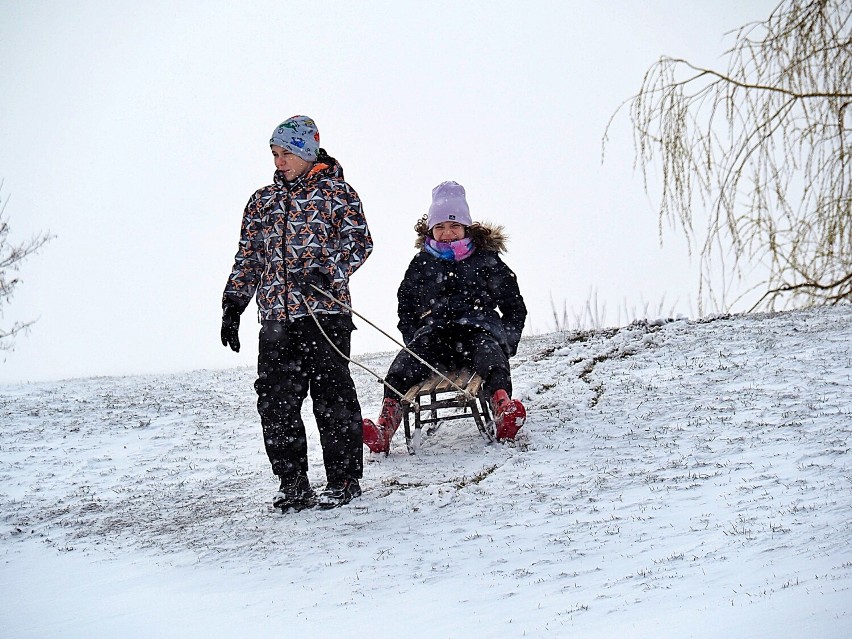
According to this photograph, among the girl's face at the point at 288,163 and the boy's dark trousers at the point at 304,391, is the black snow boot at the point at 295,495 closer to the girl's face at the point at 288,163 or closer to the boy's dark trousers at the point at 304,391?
the boy's dark trousers at the point at 304,391

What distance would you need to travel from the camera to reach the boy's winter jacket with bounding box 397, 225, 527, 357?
5586 millimetres

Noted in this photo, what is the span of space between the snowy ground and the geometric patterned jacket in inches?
45.7

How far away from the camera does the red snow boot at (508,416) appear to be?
5000 millimetres

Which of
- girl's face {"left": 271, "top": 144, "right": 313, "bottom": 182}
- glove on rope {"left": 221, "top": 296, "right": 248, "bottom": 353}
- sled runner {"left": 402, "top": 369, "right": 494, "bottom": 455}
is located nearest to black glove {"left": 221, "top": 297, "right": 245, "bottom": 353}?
glove on rope {"left": 221, "top": 296, "right": 248, "bottom": 353}

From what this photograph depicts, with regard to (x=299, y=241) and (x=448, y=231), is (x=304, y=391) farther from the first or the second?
(x=448, y=231)

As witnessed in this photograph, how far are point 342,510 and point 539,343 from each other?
4632 mm

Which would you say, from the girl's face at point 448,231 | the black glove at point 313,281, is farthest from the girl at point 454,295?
the black glove at point 313,281

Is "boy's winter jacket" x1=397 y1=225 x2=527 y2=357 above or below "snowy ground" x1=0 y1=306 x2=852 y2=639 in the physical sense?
above

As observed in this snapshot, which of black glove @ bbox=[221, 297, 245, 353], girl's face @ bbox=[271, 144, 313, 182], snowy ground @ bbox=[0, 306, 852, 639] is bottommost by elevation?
snowy ground @ bbox=[0, 306, 852, 639]

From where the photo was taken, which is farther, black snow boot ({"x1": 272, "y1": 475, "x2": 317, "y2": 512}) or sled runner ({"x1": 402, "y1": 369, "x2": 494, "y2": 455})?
sled runner ({"x1": 402, "y1": 369, "x2": 494, "y2": 455})

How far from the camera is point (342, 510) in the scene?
434 centimetres

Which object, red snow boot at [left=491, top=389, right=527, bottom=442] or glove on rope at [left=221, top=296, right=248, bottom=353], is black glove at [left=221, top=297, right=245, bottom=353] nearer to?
glove on rope at [left=221, top=296, right=248, bottom=353]

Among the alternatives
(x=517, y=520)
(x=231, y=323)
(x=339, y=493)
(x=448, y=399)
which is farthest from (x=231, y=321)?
(x=517, y=520)

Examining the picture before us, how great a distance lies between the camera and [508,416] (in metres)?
5.00
